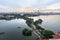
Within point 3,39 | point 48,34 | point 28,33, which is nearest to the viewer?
point 48,34

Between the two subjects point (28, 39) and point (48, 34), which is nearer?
point (48, 34)

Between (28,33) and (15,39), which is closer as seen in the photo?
(15,39)

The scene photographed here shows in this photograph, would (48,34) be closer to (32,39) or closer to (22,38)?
(32,39)

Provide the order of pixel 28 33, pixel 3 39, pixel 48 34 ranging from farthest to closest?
1. pixel 28 33
2. pixel 3 39
3. pixel 48 34

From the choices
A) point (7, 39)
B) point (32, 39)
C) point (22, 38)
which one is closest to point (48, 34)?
point (32, 39)

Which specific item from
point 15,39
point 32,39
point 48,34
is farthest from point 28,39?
point 48,34

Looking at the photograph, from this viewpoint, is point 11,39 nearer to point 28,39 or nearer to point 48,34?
point 28,39

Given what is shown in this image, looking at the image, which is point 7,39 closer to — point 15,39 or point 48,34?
point 15,39

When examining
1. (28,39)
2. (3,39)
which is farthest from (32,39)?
(3,39)
